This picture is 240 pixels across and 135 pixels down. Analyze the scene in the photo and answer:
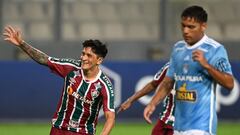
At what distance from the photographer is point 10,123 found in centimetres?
1638

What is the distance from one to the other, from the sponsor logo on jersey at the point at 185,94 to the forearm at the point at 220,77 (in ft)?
1.08

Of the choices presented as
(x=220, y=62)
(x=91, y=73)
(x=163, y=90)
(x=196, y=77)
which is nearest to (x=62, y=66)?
(x=91, y=73)

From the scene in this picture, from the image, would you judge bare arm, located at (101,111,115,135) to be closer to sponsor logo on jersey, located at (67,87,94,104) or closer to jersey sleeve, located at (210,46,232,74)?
sponsor logo on jersey, located at (67,87,94,104)

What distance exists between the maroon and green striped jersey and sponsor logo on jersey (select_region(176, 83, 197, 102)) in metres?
1.16

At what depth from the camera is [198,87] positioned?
7477 mm

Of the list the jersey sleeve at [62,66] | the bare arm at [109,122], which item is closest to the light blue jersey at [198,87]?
the bare arm at [109,122]

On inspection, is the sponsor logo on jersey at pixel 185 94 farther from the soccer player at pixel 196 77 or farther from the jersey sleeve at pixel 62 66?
the jersey sleeve at pixel 62 66

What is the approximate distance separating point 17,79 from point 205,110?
30.7 feet

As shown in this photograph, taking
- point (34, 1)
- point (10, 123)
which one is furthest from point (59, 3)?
point (10, 123)

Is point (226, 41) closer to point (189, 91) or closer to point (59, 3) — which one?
point (59, 3)

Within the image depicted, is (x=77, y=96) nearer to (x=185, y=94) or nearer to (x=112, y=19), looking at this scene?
(x=185, y=94)

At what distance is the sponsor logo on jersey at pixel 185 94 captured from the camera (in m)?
7.50

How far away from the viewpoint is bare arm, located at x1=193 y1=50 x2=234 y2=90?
7.09 metres

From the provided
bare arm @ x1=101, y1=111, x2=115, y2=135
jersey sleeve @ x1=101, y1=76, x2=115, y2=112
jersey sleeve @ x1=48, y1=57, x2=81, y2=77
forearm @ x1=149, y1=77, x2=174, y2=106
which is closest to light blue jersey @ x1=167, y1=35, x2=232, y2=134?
forearm @ x1=149, y1=77, x2=174, y2=106
